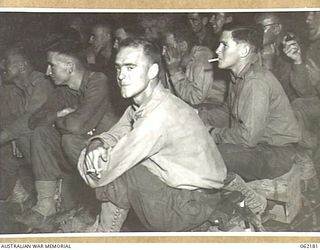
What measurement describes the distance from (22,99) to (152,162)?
0.33 meters

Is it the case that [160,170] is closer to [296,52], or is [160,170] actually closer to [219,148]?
[219,148]

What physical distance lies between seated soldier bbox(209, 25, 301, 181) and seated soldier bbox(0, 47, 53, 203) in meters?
0.40

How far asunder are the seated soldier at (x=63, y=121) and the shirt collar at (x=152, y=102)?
0.19 ft

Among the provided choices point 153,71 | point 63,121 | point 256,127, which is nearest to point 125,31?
point 153,71

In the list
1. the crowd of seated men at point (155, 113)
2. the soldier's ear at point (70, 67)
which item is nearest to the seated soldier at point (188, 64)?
the crowd of seated men at point (155, 113)

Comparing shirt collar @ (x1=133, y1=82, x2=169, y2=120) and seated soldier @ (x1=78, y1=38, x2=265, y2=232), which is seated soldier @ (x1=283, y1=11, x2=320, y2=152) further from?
shirt collar @ (x1=133, y1=82, x2=169, y2=120)

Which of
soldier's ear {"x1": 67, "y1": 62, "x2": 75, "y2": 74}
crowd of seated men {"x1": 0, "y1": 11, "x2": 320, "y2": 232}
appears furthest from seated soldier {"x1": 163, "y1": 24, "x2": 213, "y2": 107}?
soldier's ear {"x1": 67, "y1": 62, "x2": 75, "y2": 74}

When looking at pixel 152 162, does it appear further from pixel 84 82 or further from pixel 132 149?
pixel 84 82

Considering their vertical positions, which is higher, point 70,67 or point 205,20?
point 205,20

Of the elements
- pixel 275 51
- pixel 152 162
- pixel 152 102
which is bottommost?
pixel 152 162

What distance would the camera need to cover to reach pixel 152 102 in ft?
3.99

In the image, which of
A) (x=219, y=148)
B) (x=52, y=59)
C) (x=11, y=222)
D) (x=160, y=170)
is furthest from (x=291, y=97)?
(x=11, y=222)

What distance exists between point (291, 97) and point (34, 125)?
578 millimetres

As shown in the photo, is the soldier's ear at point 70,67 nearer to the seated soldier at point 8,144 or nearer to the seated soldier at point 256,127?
the seated soldier at point 8,144
